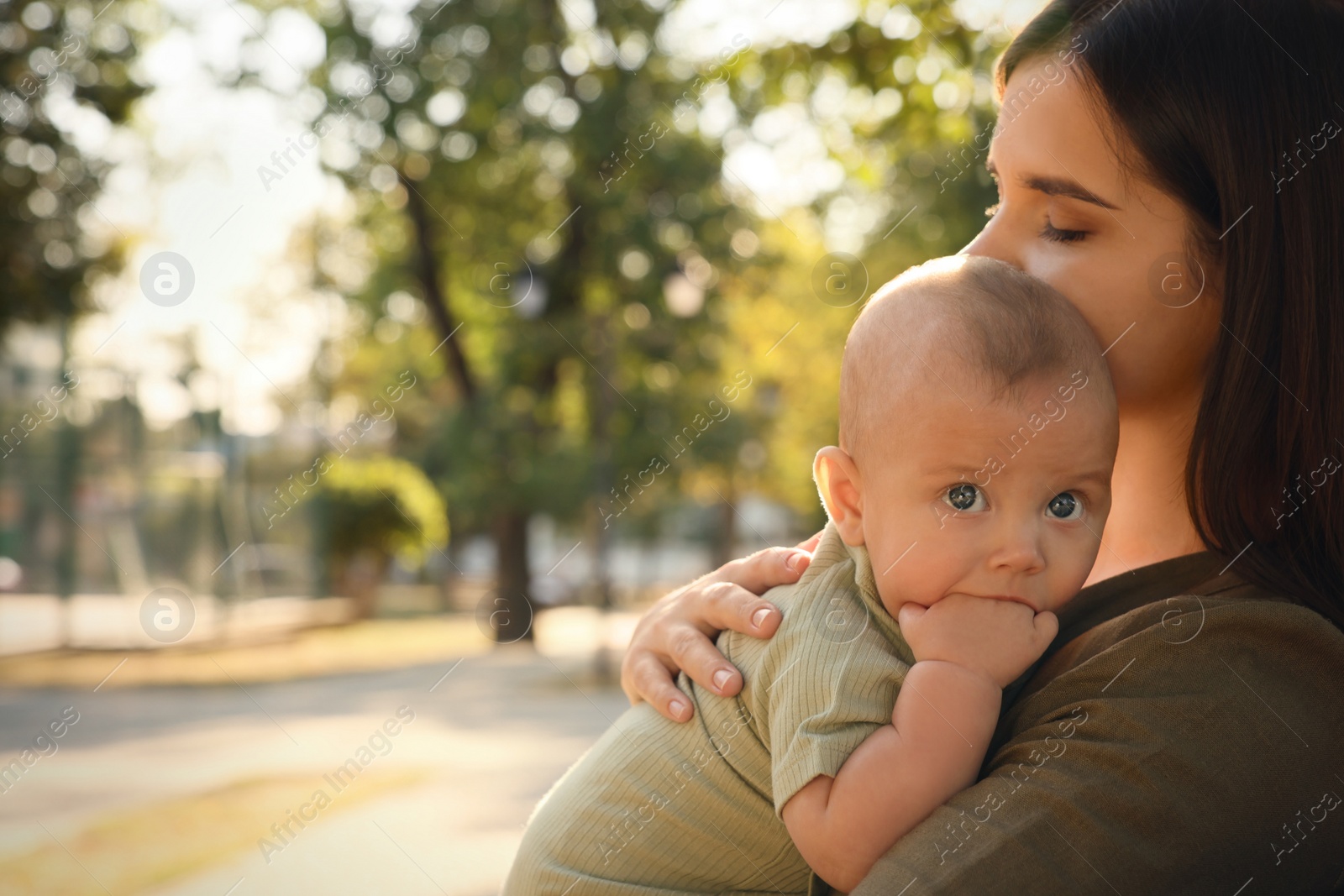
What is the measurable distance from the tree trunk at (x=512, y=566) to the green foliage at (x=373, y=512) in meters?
3.66

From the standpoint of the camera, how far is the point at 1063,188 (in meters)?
1.62

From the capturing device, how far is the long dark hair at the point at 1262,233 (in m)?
1.53

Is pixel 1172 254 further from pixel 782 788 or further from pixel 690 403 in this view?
pixel 690 403

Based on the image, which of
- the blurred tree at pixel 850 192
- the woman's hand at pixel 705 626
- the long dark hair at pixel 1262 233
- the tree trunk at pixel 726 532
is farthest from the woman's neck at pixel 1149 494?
the tree trunk at pixel 726 532

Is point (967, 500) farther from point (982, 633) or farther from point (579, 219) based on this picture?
point (579, 219)

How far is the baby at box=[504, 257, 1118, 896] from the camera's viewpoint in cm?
145

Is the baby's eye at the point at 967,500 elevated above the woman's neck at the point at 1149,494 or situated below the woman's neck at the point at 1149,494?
above

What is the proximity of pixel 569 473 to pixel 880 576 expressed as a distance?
46.5 ft

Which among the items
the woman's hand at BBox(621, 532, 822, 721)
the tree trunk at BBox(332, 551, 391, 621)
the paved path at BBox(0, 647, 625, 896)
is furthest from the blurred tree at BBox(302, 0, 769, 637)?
the woman's hand at BBox(621, 532, 822, 721)

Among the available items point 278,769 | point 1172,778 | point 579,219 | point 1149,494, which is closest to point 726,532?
point 579,219

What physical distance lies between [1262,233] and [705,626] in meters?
0.96

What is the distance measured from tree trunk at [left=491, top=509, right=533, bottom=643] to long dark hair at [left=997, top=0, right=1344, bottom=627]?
588 inches

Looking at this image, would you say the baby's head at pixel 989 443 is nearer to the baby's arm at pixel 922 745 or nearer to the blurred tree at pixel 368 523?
the baby's arm at pixel 922 745

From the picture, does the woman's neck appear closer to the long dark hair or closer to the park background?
the long dark hair
